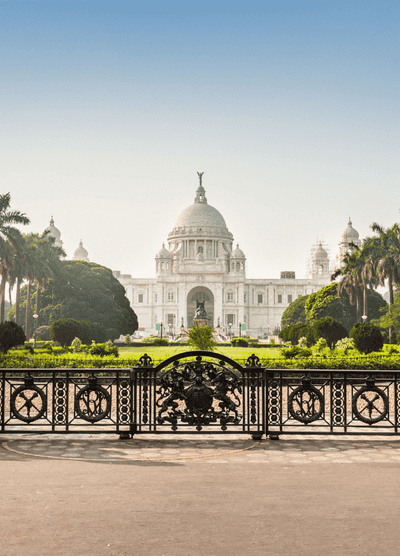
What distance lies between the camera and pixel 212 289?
90.5m

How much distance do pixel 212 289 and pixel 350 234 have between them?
23.3 m

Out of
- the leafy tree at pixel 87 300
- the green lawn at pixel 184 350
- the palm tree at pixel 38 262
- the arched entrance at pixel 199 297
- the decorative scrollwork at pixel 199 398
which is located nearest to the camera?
the decorative scrollwork at pixel 199 398

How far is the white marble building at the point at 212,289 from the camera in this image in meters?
90.3

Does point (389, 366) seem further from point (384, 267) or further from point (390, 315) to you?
point (384, 267)

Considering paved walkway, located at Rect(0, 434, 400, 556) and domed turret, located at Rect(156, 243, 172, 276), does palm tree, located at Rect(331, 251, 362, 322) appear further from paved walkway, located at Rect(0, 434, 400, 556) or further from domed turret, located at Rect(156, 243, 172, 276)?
domed turret, located at Rect(156, 243, 172, 276)

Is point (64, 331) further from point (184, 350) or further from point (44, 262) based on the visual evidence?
point (44, 262)

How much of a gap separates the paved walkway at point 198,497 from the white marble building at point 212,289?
77977mm

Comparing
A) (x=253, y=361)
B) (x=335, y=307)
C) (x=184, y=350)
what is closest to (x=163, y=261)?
(x=335, y=307)

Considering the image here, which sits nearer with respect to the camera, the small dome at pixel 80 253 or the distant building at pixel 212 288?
the distant building at pixel 212 288

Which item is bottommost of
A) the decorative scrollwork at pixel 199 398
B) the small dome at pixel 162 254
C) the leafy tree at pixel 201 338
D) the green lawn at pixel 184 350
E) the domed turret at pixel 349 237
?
the green lawn at pixel 184 350

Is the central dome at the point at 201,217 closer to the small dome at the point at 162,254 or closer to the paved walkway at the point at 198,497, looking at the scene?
the small dome at the point at 162,254

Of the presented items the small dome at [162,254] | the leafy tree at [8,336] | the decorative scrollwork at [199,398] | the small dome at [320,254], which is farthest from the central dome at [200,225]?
the decorative scrollwork at [199,398]

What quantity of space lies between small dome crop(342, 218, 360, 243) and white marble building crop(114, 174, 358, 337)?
0.23 m

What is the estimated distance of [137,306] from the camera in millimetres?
94562
